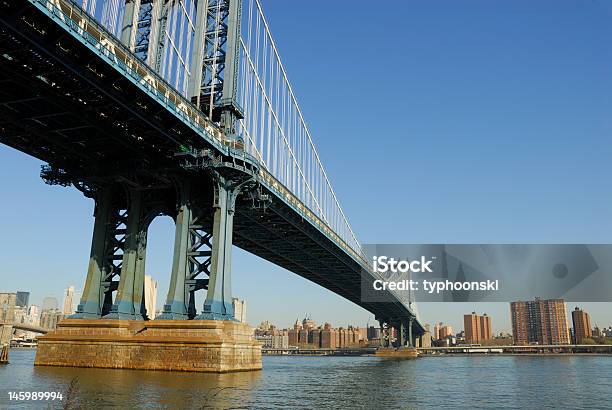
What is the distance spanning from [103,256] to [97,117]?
43.8ft

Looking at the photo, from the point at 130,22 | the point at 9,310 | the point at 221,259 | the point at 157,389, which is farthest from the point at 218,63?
the point at 9,310

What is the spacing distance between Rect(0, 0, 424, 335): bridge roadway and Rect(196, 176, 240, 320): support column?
1962 millimetres

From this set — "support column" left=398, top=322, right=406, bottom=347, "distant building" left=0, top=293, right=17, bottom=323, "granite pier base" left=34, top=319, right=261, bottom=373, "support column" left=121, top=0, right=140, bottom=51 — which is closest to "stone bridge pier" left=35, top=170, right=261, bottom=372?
"granite pier base" left=34, top=319, right=261, bottom=373

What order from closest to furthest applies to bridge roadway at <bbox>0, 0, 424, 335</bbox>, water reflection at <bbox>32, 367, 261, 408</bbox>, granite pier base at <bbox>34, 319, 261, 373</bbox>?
1. water reflection at <bbox>32, 367, 261, 408</bbox>
2. bridge roadway at <bbox>0, 0, 424, 335</bbox>
3. granite pier base at <bbox>34, 319, 261, 373</bbox>

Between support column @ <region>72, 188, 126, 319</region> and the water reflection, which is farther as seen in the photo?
support column @ <region>72, 188, 126, 319</region>

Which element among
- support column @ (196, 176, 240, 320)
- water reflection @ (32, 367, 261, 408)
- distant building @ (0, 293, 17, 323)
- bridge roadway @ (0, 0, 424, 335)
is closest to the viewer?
water reflection @ (32, 367, 261, 408)

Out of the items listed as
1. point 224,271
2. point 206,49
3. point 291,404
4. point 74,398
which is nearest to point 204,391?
point 291,404

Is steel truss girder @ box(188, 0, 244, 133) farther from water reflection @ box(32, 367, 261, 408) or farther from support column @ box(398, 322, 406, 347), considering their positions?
support column @ box(398, 322, 406, 347)

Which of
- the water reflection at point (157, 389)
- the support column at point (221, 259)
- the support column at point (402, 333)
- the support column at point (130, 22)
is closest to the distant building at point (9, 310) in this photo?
the support column at point (402, 333)

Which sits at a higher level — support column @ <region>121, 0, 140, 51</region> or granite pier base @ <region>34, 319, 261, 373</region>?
support column @ <region>121, 0, 140, 51</region>

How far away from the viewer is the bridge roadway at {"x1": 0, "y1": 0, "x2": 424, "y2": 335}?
88.4ft

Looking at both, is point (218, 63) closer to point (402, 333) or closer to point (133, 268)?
point (133, 268)

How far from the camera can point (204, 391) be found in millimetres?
24500

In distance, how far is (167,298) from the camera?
40188mm
